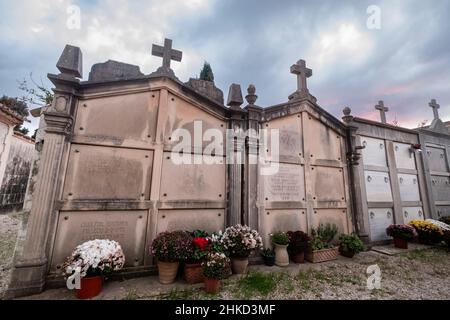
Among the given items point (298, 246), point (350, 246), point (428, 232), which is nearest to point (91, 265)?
point (298, 246)

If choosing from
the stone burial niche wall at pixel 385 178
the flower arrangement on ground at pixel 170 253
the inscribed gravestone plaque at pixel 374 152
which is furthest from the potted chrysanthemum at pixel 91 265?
the inscribed gravestone plaque at pixel 374 152

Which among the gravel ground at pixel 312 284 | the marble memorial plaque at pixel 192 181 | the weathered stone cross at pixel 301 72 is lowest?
the gravel ground at pixel 312 284

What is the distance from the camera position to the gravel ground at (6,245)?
141 inches

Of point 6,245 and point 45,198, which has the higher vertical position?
point 45,198

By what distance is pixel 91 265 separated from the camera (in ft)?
9.86

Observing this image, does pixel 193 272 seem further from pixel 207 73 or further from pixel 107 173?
pixel 207 73

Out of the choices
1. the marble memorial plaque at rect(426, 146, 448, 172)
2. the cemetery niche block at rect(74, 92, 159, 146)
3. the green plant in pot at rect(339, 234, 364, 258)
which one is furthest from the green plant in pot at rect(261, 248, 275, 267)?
the marble memorial plaque at rect(426, 146, 448, 172)

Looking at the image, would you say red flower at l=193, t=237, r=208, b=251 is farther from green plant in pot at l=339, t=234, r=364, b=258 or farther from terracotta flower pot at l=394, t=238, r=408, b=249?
terracotta flower pot at l=394, t=238, r=408, b=249

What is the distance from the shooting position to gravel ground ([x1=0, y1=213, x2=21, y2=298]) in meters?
3.59

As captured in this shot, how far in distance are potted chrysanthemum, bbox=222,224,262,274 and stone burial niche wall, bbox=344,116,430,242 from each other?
4127mm

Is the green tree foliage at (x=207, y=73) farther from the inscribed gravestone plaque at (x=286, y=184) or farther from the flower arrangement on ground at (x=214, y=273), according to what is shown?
the flower arrangement on ground at (x=214, y=273)

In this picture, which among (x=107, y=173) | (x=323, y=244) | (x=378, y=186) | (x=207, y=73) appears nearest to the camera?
(x=107, y=173)

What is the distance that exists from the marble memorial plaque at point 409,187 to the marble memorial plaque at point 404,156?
0.39 m

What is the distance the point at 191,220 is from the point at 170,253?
3.40ft
